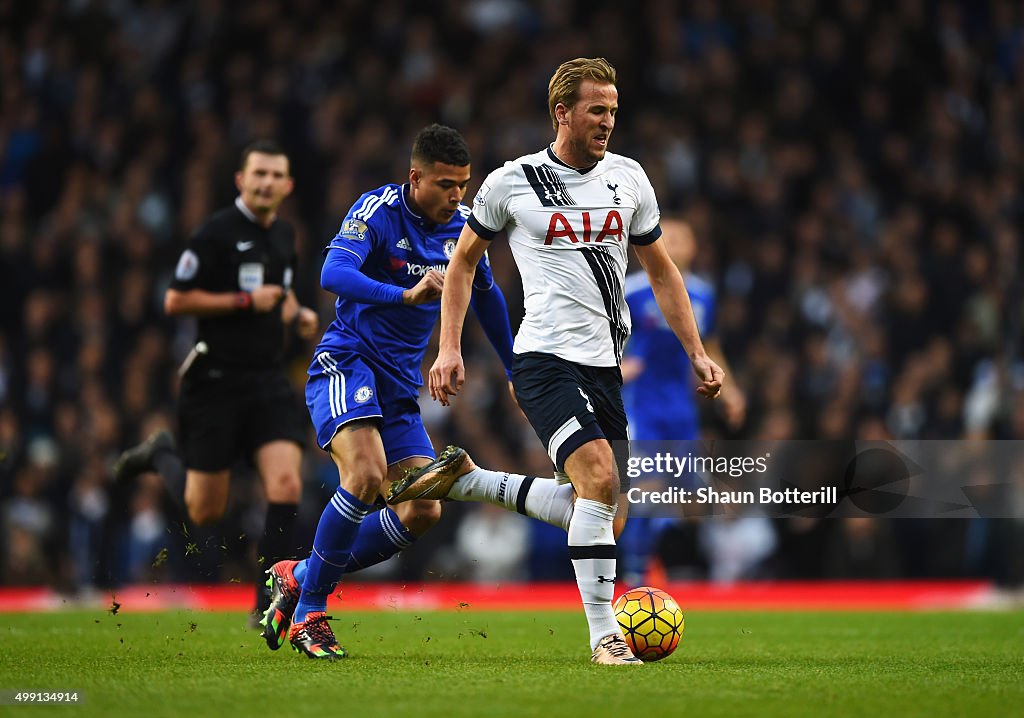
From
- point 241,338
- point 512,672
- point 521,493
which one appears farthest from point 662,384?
point 512,672

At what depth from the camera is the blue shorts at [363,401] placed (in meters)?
6.29

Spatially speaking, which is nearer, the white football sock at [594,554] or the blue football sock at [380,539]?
the white football sock at [594,554]

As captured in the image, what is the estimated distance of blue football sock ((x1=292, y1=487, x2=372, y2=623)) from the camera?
20.4 ft

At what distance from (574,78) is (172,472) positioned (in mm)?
4312

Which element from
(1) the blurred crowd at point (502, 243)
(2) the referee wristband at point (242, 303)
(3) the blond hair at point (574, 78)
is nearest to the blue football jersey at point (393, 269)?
(3) the blond hair at point (574, 78)

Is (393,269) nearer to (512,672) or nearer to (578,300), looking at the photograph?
(578,300)

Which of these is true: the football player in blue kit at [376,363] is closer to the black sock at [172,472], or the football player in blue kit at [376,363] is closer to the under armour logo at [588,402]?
the under armour logo at [588,402]

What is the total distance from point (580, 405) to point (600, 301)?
480mm

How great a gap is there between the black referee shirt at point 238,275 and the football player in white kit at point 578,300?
8.76 feet

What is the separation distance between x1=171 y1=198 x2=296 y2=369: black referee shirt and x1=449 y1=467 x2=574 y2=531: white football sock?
233 cm

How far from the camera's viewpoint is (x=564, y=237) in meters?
5.88

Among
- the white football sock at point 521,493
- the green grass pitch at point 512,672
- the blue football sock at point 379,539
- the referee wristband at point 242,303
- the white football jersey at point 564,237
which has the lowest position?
the green grass pitch at point 512,672

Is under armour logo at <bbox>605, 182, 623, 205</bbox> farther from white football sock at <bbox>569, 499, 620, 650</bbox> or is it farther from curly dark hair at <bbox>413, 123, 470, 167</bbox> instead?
white football sock at <bbox>569, 499, 620, 650</bbox>

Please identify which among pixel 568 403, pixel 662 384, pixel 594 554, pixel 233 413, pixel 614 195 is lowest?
pixel 594 554
